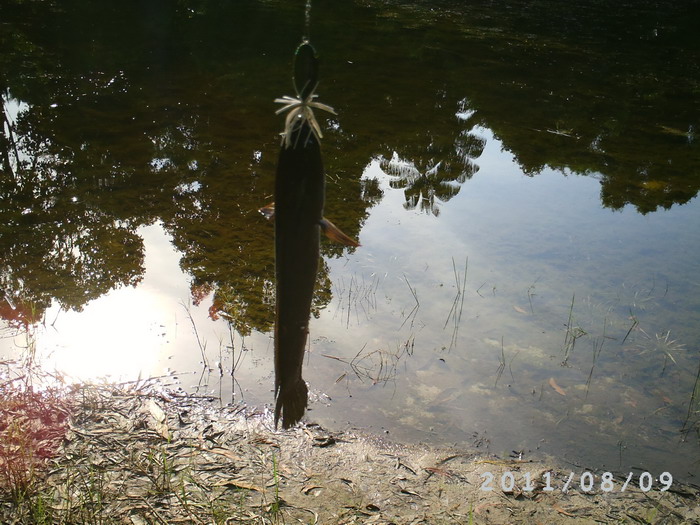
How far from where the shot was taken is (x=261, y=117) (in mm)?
8492

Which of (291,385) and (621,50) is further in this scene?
(621,50)

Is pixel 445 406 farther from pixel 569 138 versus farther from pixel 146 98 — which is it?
pixel 146 98

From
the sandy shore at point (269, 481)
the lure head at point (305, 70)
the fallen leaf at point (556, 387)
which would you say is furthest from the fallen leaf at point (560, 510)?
the lure head at point (305, 70)

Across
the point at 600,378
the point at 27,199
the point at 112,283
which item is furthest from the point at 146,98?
the point at 600,378

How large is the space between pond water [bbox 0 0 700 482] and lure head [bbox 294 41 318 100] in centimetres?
266

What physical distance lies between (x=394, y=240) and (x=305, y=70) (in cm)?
466

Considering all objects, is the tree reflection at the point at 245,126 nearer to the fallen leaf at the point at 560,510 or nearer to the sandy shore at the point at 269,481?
the sandy shore at the point at 269,481

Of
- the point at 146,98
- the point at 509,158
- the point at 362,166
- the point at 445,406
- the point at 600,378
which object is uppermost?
the point at 146,98

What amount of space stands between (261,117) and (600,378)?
581 centimetres
